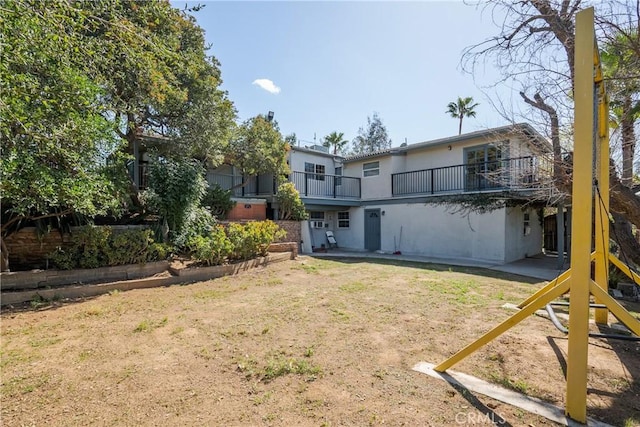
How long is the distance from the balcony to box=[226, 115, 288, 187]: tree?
A: 137cm

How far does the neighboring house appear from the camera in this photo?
1234 cm

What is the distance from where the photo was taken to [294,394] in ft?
9.48

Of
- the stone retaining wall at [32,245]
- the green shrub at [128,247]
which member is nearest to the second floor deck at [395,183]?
the green shrub at [128,247]

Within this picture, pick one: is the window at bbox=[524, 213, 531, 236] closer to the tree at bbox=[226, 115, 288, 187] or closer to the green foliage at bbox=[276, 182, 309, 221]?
the green foliage at bbox=[276, 182, 309, 221]

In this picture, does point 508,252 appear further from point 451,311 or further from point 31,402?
point 31,402

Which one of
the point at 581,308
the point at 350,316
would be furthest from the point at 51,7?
the point at 581,308

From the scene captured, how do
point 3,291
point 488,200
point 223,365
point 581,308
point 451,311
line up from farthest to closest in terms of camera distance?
1. point 488,200
2. point 3,291
3. point 451,311
4. point 223,365
5. point 581,308

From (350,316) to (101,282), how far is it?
5.48 m

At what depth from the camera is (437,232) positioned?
44.7ft

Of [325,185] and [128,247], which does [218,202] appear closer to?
[128,247]

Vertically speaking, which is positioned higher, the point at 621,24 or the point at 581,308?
the point at 621,24

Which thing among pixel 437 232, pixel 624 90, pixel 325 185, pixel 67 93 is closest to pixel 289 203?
pixel 325 185

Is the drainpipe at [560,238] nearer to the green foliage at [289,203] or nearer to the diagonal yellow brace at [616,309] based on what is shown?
the diagonal yellow brace at [616,309]

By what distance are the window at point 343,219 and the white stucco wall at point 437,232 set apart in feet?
2.16
